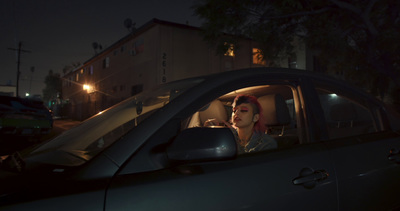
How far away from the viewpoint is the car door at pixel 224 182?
3.73ft

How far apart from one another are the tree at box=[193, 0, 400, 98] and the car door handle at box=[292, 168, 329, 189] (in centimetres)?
1224

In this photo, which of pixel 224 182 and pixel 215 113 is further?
pixel 215 113

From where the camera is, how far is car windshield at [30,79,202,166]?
1.60 meters

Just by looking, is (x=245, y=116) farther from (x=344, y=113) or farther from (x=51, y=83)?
(x=51, y=83)

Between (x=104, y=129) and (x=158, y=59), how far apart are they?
642 inches

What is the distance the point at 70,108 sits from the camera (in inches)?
1581

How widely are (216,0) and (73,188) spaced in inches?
534

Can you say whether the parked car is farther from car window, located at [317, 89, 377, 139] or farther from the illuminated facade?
the illuminated facade

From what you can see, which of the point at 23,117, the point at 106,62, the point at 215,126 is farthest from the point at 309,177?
the point at 106,62

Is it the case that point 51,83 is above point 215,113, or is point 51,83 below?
above

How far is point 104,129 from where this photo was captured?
1.80 meters

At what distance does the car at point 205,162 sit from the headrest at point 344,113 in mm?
126

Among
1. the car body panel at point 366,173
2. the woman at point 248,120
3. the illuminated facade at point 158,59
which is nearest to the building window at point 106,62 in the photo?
the illuminated facade at point 158,59

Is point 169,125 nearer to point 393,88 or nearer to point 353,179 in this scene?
point 353,179
